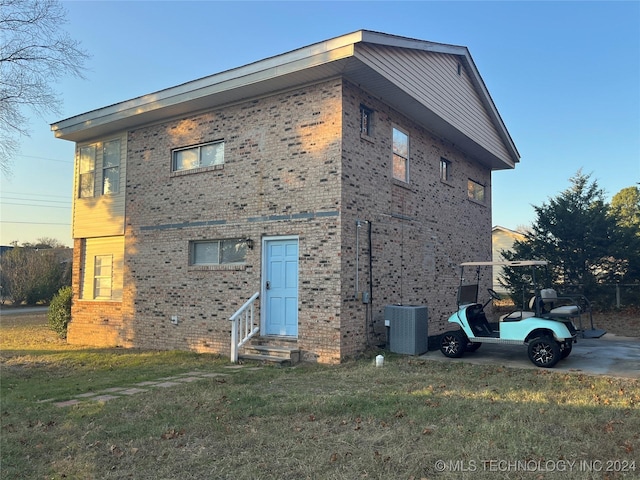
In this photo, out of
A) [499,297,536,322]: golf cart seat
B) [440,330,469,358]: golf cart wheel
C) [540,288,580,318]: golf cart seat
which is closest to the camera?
[540,288,580,318]: golf cart seat

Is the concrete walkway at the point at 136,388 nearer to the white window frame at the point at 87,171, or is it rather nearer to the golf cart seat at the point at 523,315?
the golf cart seat at the point at 523,315

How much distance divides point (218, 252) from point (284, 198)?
227cm

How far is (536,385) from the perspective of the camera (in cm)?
733

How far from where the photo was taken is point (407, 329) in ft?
33.0

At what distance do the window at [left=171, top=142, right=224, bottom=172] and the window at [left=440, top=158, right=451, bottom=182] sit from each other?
631 centimetres

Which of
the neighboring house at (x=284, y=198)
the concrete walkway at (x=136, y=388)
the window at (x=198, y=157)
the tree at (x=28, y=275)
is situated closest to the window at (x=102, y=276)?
the neighboring house at (x=284, y=198)

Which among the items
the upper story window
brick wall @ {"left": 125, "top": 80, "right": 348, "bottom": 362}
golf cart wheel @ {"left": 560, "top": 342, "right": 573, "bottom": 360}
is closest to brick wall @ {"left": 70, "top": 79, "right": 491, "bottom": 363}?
brick wall @ {"left": 125, "top": 80, "right": 348, "bottom": 362}

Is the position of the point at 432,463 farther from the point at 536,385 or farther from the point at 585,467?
the point at 536,385

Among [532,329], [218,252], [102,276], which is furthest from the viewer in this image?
[102,276]

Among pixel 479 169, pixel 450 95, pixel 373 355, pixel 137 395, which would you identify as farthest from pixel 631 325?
pixel 137 395

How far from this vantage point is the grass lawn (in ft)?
14.1

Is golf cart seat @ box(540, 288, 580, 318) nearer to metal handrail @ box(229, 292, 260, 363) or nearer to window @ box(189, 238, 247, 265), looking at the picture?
metal handrail @ box(229, 292, 260, 363)

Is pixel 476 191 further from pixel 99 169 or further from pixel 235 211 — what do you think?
pixel 99 169

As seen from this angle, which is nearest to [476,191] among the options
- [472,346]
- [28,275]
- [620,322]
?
[620,322]
